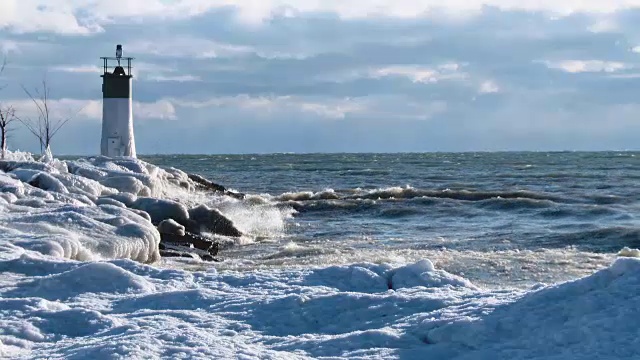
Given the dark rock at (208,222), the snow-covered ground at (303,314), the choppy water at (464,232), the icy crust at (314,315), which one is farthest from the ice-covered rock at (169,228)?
the icy crust at (314,315)

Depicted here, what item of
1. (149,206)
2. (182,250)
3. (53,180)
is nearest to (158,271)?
(182,250)

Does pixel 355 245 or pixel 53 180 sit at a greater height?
pixel 53 180

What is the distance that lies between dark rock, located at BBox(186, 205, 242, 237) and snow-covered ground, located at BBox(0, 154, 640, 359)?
A: 273 inches

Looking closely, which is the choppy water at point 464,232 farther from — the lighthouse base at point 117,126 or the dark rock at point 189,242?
the lighthouse base at point 117,126

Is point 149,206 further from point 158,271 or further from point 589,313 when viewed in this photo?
point 589,313

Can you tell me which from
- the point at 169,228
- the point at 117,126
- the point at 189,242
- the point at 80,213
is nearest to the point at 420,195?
the point at 117,126

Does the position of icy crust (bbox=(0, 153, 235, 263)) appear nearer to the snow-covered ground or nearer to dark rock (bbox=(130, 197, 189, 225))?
dark rock (bbox=(130, 197, 189, 225))

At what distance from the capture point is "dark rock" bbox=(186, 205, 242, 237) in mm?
15852

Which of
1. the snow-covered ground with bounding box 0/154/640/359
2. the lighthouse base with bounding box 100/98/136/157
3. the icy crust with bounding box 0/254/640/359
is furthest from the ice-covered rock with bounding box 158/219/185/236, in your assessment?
the lighthouse base with bounding box 100/98/136/157

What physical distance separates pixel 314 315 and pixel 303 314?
8cm

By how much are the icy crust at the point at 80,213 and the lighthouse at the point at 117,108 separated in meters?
8.64

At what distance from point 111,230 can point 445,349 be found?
22.2 ft

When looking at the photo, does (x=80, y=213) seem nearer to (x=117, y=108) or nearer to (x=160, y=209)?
(x=160, y=209)

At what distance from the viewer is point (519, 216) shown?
23422 millimetres
